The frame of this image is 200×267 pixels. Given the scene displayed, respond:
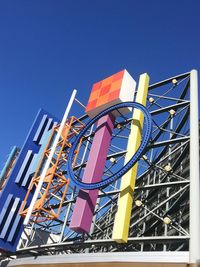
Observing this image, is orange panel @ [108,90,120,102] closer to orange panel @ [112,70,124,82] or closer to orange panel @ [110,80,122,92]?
orange panel @ [110,80,122,92]

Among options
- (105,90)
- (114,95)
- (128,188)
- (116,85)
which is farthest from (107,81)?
(128,188)

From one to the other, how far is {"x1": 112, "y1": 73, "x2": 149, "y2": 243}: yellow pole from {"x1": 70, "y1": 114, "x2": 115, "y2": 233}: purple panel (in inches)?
69.1

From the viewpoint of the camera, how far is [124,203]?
571 inches

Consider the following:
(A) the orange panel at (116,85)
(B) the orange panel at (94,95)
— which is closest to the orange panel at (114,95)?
(A) the orange panel at (116,85)

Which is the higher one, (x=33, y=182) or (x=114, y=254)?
(x=33, y=182)

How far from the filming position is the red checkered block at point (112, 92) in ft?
66.0

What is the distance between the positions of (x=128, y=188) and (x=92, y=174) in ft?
8.23

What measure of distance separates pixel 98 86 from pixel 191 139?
891 centimetres

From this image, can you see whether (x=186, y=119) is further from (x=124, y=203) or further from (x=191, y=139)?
(x=124, y=203)

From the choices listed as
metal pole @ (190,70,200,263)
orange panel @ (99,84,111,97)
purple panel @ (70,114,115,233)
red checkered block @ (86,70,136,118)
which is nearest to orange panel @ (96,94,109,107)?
red checkered block @ (86,70,136,118)

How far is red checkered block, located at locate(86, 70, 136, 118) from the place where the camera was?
20.1 meters

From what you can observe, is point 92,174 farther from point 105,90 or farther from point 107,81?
point 107,81

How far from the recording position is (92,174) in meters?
16.9

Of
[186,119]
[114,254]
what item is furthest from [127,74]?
[114,254]
